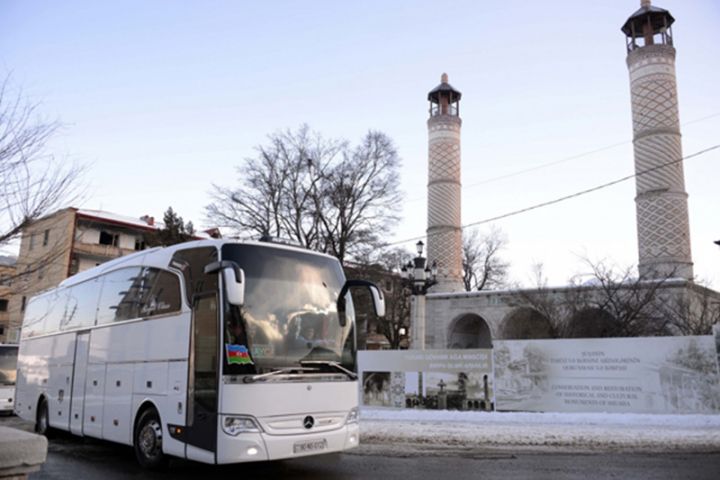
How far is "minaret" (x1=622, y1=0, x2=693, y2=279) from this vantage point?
29.9m

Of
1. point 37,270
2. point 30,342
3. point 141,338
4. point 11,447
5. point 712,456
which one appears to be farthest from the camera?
point 30,342

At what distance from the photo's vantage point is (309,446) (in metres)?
6.91

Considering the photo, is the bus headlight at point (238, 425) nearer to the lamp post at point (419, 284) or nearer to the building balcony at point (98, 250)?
the lamp post at point (419, 284)

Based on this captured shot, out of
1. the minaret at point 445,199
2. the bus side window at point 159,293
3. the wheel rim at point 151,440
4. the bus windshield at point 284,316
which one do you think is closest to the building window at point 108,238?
the minaret at point 445,199

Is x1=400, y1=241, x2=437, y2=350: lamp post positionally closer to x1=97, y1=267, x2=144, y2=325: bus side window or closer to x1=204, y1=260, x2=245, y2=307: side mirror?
x1=97, y1=267, x2=144, y2=325: bus side window

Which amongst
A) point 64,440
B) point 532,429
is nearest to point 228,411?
point 64,440

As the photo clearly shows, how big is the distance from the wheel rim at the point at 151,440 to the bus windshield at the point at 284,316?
178cm

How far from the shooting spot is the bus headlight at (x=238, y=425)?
255 inches

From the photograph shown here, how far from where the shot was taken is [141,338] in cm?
817

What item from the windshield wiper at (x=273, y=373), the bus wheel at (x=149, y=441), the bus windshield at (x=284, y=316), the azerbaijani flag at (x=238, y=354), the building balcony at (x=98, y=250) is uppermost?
the building balcony at (x=98, y=250)

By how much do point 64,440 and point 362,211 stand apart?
63.2 feet

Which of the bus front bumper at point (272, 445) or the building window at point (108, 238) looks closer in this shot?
the bus front bumper at point (272, 445)

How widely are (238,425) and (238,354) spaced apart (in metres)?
0.78

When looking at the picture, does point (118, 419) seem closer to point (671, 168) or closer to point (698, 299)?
point (698, 299)
